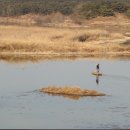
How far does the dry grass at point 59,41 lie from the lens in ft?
161

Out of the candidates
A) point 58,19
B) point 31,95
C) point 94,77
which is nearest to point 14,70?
point 94,77

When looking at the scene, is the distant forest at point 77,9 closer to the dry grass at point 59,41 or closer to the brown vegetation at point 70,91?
the dry grass at point 59,41

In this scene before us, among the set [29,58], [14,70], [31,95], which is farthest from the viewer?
[29,58]

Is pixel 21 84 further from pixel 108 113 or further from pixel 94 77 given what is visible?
pixel 108 113

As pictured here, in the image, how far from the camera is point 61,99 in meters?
26.4

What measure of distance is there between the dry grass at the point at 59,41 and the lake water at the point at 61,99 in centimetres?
909

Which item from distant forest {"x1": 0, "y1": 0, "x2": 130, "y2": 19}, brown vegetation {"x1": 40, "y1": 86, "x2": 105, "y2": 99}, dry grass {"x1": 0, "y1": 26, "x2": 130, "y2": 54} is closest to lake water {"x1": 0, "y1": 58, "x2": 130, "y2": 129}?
brown vegetation {"x1": 40, "y1": 86, "x2": 105, "y2": 99}

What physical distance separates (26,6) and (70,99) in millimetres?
85301

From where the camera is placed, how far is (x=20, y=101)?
25547 millimetres

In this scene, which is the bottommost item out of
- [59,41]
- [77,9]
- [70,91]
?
[77,9]

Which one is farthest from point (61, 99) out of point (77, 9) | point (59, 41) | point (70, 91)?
point (77, 9)

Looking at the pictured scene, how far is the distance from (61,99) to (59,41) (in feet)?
87.9

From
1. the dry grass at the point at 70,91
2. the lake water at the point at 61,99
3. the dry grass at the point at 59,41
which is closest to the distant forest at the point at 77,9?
the dry grass at the point at 59,41

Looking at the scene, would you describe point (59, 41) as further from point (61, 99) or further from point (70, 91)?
point (61, 99)
